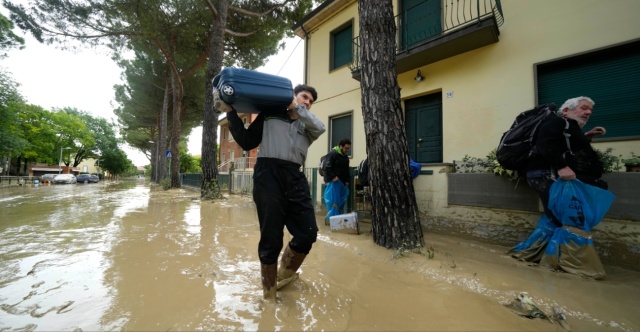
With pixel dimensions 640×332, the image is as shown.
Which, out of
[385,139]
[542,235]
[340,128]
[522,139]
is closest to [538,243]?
[542,235]

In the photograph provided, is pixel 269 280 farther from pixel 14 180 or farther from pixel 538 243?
pixel 14 180

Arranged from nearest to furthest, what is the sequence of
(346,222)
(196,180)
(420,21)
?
(346,222) < (420,21) < (196,180)

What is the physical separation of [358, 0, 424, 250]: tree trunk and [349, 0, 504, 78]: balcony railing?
2.38 metres

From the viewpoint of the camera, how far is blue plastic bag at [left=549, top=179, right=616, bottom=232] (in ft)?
8.41

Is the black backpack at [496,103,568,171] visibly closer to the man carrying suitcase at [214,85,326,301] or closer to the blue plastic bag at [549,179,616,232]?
the blue plastic bag at [549,179,616,232]

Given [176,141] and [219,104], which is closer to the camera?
[219,104]

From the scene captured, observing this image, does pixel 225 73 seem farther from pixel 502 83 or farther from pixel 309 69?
pixel 309 69

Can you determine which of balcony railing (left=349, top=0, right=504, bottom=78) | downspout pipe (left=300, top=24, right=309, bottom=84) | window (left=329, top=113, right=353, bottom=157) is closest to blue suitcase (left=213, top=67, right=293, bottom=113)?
balcony railing (left=349, top=0, right=504, bottom=78)

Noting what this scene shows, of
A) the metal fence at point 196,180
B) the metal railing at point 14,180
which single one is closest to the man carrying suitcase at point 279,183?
the metal fence at point 196,180

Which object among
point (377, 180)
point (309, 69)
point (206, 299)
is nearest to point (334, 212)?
point (377, 180)

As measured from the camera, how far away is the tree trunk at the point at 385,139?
323cm

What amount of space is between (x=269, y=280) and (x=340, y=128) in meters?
6.64

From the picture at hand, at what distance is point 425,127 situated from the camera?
6336mm

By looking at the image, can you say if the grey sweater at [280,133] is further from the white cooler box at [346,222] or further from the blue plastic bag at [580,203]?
the blue plastic bag at [580,203]
